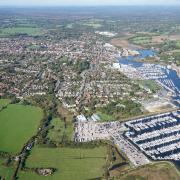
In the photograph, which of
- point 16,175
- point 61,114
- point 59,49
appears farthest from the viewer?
point 59,49

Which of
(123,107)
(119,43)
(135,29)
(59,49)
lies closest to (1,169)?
(123,107)

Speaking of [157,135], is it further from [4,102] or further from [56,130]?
[4,102]

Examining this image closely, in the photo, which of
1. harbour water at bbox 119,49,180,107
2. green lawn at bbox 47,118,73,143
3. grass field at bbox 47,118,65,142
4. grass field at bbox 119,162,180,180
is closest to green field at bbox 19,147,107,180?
green lawn at bbox 47,118,73,143

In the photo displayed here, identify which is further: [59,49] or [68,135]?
[59,49]

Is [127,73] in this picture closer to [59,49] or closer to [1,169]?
[59,49]

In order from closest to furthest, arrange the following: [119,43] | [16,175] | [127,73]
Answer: [16,175]
[127,73]
[119,43]

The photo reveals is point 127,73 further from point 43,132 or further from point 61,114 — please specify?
point 43,132

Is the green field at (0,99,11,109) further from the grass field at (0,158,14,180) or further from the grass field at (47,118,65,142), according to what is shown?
the grass field at (0,158,14,180)
